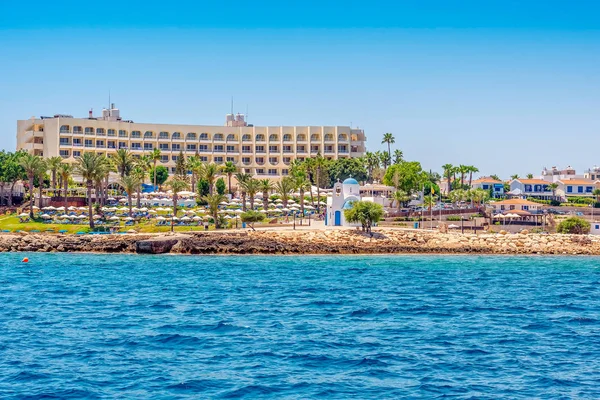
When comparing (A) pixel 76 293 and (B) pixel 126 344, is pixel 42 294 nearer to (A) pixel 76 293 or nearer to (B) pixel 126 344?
(A) pixel 76 293

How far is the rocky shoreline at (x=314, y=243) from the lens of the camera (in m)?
89.8

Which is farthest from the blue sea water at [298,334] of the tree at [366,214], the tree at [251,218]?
the tree at [251,218]

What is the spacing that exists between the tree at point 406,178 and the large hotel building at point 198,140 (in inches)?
1755

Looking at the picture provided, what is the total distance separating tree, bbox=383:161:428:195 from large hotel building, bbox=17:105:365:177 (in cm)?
4458

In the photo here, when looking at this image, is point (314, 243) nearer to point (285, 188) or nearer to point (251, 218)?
point (251, 218)

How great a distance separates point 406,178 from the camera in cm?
13388

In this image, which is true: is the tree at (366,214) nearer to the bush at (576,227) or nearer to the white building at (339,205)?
the white building at (339,205)

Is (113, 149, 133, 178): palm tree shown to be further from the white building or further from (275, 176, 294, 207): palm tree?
Answer: the white building

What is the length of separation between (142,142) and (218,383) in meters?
153

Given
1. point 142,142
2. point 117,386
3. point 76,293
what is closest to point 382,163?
point 142,142

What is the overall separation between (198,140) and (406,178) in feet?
211

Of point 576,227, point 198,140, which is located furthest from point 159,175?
point 576,227

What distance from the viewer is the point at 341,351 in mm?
36906

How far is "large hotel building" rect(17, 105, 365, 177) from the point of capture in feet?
567
